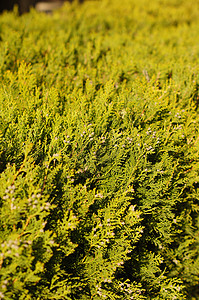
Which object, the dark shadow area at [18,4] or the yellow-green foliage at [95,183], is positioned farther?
the dark shadow area at [18,4]

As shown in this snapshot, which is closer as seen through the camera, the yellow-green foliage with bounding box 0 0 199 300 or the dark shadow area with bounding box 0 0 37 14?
the yellow-green foliage with bounding box 0 0 199 300

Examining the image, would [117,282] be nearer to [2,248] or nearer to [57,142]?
[2,248]

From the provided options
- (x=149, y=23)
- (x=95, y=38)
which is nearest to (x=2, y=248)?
(x=95, y=38)

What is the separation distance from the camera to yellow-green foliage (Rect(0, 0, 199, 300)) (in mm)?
2150

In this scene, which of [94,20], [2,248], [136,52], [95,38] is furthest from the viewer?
[94,20]

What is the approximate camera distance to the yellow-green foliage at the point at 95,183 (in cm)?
215

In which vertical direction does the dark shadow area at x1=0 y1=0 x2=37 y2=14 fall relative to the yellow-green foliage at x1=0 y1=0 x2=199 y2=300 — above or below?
above

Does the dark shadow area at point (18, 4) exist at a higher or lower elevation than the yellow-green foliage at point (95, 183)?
higher

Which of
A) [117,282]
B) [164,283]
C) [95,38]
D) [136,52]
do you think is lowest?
[164,283]

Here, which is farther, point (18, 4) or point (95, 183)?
point (18, 4)

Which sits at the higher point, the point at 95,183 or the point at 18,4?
the point at 18,4

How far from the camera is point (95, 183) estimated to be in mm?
2906

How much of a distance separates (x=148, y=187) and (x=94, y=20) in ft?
20.6

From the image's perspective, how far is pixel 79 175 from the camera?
9.22ft
